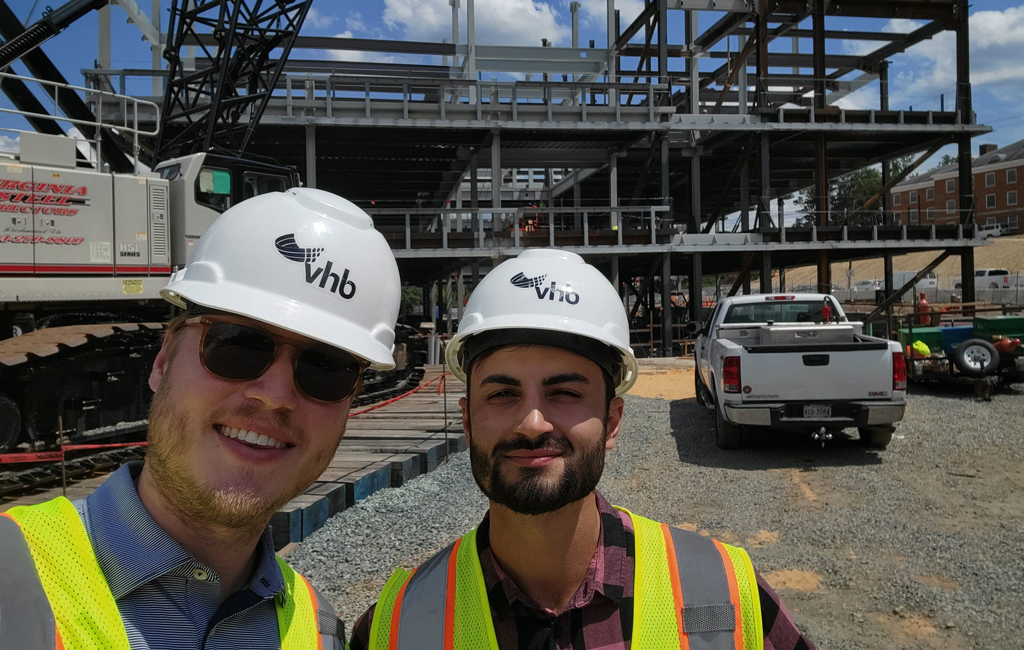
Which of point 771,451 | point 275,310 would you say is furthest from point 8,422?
point 771,451

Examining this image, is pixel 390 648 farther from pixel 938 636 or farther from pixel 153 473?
pixel 938 636

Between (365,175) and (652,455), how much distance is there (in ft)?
77.3

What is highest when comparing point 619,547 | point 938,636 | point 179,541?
point 179,541

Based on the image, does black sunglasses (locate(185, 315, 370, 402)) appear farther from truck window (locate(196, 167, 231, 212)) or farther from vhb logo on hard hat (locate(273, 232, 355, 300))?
truck window (locate(196, 167, 231, 212))

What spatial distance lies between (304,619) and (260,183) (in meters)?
10.1

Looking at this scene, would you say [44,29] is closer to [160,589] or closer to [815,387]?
[815,387]

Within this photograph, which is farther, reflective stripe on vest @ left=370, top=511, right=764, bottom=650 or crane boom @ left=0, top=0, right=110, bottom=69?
crane boom @ left=0, top=0, right=110, bottom=69

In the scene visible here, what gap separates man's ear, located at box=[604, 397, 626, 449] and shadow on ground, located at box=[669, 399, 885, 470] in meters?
6.60

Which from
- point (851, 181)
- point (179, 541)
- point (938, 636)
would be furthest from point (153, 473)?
point (851, 181)

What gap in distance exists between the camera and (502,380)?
1.99 metres

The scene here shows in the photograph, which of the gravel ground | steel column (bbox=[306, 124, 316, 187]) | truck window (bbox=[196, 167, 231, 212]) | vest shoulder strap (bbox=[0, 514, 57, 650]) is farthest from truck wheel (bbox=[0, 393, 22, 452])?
steel column (bbox=[306, 124, 316, 187])

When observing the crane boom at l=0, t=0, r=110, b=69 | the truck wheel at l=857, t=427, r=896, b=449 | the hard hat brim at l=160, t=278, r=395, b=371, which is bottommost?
the truck wheel at l=857, t=427, r=896, b=449

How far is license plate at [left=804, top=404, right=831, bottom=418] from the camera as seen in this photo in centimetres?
833

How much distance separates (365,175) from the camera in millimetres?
29891
